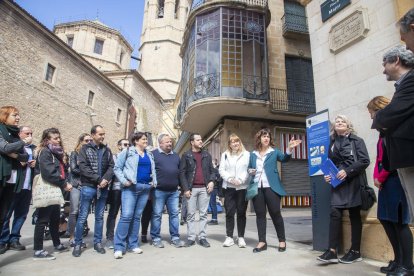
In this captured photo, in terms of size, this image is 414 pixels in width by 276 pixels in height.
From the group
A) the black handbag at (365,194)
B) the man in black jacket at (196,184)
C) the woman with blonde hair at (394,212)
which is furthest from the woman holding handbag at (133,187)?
the woman with blonde hair at (394,212)

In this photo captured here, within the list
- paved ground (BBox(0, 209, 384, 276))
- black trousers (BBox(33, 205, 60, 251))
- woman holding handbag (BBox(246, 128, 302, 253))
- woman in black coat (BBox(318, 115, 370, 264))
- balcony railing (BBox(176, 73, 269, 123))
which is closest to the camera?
paved ground (BBox(0, 209, 384, 276))

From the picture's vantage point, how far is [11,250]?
4.45m

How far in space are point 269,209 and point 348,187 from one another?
1.25m

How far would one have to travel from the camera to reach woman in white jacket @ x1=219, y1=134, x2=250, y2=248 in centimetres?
483

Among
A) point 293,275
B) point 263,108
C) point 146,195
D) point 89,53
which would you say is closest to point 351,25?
point 293,275

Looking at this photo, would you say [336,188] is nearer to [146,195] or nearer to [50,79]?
[146,195]

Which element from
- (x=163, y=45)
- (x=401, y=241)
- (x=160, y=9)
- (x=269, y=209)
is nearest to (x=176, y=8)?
A: (x=160, y=9)

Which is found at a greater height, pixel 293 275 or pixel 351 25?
pixel 351 25

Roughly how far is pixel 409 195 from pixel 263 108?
33.9 ft

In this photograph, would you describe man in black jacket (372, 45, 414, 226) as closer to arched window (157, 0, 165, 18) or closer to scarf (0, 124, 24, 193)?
scarf (0, 124, 24, 193)

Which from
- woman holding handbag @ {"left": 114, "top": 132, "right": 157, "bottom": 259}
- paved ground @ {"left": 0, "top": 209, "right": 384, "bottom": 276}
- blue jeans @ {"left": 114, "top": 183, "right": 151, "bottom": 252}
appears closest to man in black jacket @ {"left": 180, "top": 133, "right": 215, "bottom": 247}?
paved ground @ {"left": 0, "top": 209, "right": 384, "bottom": 276}

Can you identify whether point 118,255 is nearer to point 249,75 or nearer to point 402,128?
point 402,128

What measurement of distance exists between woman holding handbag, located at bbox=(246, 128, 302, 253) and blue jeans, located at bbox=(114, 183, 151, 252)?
5.77 feet

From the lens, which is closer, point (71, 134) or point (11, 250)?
point (11, 250)
